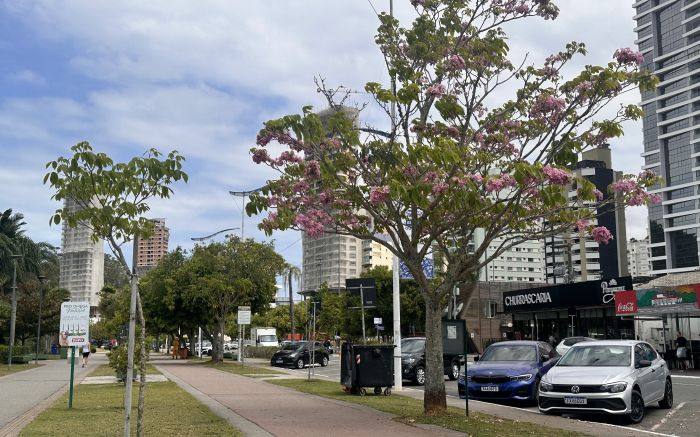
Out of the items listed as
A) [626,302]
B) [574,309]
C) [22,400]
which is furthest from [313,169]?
[574,309]

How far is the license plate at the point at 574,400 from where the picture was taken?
1280 cm

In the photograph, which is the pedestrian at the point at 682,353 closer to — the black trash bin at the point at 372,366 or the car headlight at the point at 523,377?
the car headlight at the point at 523,377

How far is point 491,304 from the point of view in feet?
245

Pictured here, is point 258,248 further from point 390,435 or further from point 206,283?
point 390,435

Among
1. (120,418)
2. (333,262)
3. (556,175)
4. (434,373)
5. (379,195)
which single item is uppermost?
(333,262)

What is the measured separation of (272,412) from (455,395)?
6339mm

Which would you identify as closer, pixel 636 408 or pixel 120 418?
pixel 636 408

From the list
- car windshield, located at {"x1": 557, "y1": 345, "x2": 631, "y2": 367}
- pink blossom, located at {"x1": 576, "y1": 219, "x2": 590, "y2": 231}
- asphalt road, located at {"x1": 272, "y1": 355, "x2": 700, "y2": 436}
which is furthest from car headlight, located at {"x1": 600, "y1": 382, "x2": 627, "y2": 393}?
pink blossom, located at {"x1": 576, "y1": 219, "x2": 590, "y2": 231}

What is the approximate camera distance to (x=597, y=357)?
14.2 metres

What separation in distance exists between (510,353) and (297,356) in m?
21.6

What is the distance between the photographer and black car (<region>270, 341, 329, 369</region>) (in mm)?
37656

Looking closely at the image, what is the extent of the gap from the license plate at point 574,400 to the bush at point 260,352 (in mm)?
41236

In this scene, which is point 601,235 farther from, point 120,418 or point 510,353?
point 120,418

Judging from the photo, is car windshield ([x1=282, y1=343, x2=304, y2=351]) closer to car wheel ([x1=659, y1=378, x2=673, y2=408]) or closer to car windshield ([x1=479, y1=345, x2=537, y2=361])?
car windshield ([x1=479, y1=345, x2=537, y2=361])
